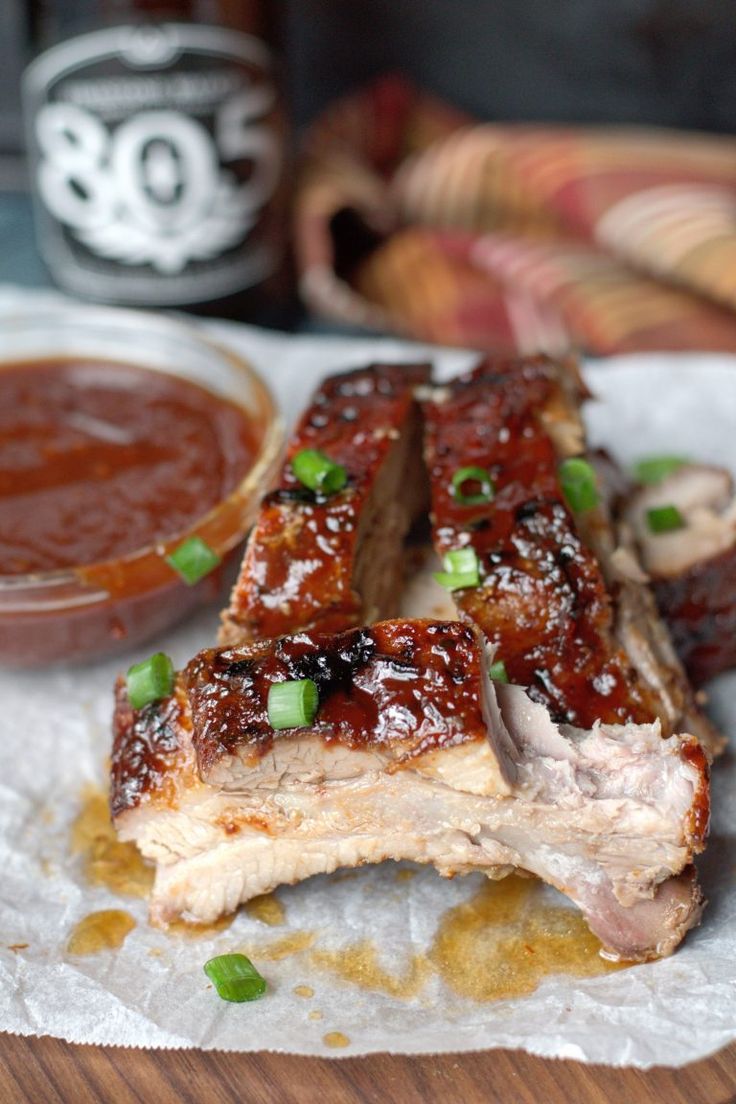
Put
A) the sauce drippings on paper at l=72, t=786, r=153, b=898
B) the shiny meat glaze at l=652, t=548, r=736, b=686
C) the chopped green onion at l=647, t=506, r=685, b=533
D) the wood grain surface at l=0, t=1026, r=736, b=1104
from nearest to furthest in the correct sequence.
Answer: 1. the wood grain surface at l=0, t=1026, r=736, b=1104
2. the sauce drippings on paper at l=72, t=786, r=153, b=898
3. the shiny meat glaze at l=652, t=548, r=736, b=686
4. the chopped green onion at l=647, t=506, r=685, b=533

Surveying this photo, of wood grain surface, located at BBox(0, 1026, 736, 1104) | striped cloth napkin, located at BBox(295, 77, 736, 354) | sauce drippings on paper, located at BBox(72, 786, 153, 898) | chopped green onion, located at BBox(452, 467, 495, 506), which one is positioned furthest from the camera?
striped cloth napkin, located at BBox(295, 77, 736, 354)

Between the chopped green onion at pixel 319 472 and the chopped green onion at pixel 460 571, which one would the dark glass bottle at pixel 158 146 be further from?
the chopped green onion at pixel 460 571

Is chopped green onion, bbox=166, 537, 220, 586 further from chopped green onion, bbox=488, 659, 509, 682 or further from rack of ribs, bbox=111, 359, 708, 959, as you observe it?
chopped green onion, bbox=488, 659, 509, 682

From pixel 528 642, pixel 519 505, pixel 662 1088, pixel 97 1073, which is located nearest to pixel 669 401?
pixel 519 505

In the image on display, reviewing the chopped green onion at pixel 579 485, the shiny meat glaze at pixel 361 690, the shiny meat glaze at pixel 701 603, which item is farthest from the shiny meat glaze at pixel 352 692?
the shiny meat glaze at pixel 701 603

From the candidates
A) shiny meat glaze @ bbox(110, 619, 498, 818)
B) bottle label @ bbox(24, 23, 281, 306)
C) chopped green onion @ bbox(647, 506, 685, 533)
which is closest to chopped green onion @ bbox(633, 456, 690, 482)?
chopped green onion @ bbox(647, 506, 685, 533)

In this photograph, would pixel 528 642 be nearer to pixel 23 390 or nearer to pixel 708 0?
pixel 23 390

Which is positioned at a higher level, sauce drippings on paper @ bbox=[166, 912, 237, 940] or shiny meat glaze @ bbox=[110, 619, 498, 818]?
shiny meat glaze @ bbox=[110, 619, 498, 818]
